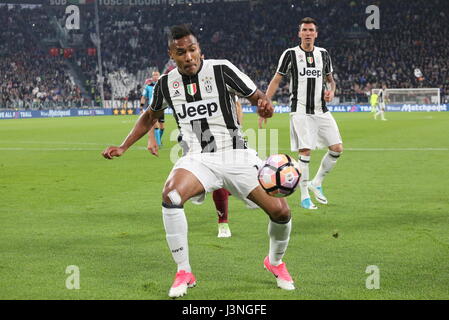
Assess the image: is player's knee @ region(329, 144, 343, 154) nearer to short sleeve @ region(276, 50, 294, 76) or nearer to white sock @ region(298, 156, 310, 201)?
white sock @ region(298, 156, 310, 201)

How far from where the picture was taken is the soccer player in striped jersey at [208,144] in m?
5.24

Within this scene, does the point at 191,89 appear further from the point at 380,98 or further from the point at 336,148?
the point at 380,98

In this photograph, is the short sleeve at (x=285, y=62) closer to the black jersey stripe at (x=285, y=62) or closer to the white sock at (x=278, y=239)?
the black jersey stripe at (x=285, y=62)

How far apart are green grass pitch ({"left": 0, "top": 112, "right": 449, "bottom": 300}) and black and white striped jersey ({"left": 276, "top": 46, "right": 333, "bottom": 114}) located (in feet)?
4.67

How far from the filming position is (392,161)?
15.2 m

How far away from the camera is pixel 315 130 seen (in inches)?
379

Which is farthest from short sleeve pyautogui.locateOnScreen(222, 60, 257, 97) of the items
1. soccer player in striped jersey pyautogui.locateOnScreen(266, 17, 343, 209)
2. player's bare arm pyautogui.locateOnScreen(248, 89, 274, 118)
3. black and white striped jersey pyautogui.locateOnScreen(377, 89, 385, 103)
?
black and white striped jersey pyautogui.locateOnScreen(377, 89, 385, 103)

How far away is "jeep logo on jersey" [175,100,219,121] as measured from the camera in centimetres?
558

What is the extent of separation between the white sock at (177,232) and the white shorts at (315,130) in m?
4.70

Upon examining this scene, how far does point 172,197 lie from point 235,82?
1128 mm

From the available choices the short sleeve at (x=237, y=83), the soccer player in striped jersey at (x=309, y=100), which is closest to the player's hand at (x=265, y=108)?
the short sleeve at (x=237, y=83)

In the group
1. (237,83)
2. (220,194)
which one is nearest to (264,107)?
(237,83)
